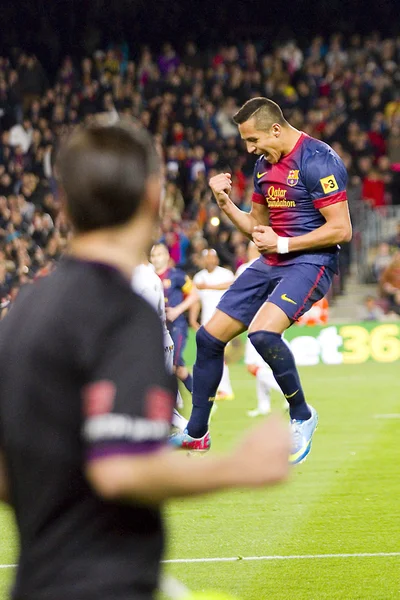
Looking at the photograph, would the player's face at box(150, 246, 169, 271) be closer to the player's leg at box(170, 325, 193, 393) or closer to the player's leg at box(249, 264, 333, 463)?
the player's leg at box(170, 325, 193, 393)

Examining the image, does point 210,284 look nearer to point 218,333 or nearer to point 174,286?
point 174,286

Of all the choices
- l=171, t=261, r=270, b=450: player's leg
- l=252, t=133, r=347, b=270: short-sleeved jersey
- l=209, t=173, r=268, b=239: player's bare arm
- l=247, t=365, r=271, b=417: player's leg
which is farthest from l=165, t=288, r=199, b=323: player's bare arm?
l=252, t=133, r=347, b=270: short-sleeved jersey

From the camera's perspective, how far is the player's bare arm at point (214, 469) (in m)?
2.17

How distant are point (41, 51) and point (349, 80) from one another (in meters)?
8.51

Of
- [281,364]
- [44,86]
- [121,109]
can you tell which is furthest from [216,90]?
[281,364]

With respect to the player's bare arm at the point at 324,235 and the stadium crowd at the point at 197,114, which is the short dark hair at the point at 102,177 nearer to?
the player's bare arm at the point at 324,235

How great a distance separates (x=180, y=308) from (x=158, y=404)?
10746mm

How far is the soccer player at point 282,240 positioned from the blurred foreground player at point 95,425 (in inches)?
196

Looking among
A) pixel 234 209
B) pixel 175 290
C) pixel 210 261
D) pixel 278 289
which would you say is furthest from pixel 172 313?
pixel 278 289

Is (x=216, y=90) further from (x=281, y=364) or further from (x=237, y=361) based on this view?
(x=281, y=364)

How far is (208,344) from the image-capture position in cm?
775

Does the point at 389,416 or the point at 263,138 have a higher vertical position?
the point at 263,138

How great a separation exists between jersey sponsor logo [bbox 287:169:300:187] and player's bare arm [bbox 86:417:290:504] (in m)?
5.29

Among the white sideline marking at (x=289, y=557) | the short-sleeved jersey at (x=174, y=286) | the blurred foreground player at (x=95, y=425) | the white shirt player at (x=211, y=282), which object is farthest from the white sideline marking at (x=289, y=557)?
the white shirt player at (x=211, y=282)
